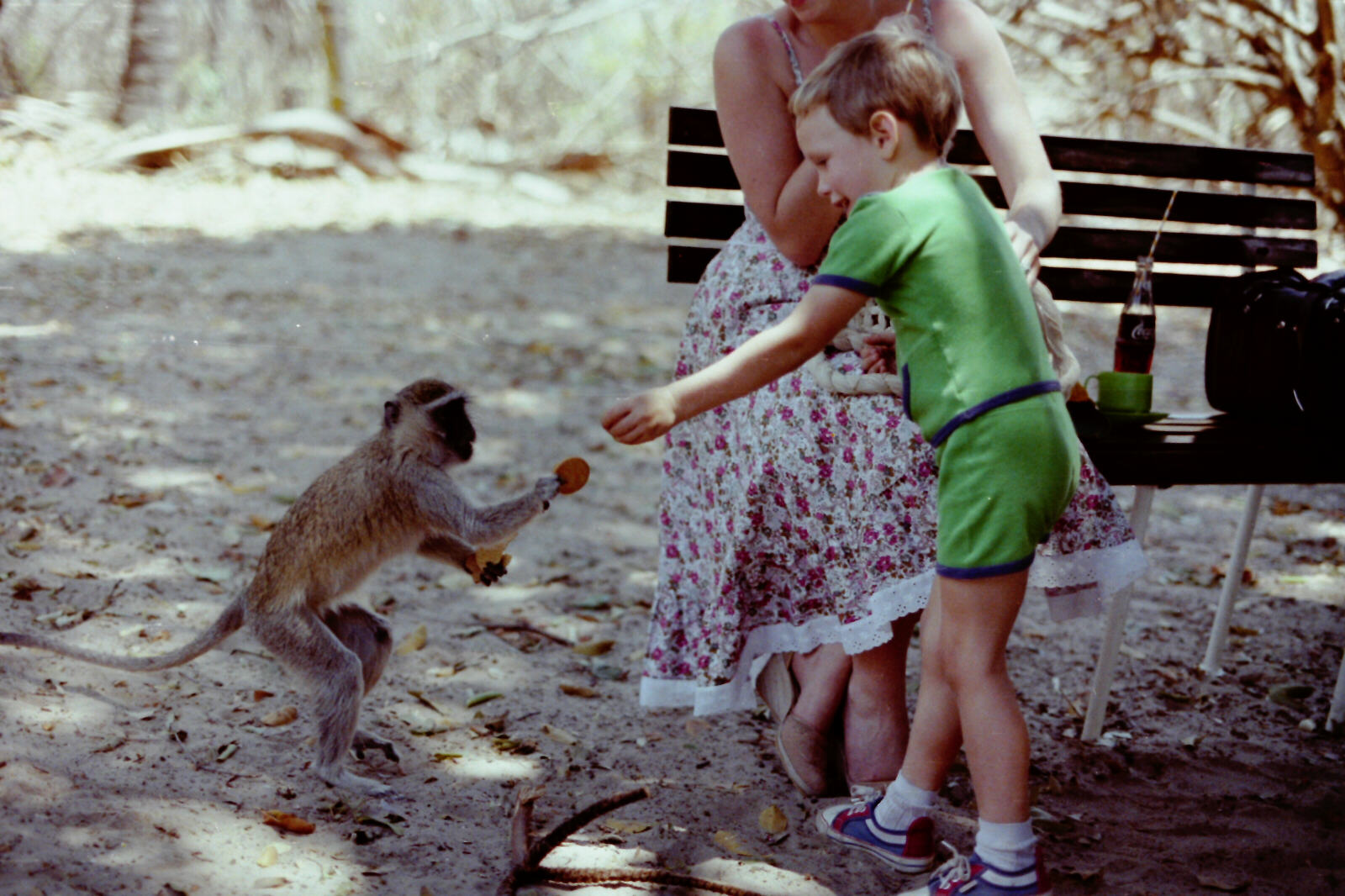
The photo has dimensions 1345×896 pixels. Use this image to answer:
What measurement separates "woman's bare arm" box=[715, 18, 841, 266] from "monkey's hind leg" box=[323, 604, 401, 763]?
1368 millimetres

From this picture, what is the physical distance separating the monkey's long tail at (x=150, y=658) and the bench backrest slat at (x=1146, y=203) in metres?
1.50

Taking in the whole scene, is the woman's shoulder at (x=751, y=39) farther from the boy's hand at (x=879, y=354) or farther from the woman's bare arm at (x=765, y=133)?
the boy's hand at (x=879, y=354)

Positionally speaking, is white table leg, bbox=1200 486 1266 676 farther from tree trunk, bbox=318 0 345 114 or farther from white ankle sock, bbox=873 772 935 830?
tree trunk, bbox=318 0 345 114

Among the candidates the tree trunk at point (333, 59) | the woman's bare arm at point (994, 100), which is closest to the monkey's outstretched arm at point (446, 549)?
the woman's bare arm at point (994, 100)

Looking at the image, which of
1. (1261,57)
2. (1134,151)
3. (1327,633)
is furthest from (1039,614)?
(1261,57)

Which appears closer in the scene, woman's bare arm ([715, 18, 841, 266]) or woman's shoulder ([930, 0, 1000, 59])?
woman's bare arm ([715, 18, 841, 266])

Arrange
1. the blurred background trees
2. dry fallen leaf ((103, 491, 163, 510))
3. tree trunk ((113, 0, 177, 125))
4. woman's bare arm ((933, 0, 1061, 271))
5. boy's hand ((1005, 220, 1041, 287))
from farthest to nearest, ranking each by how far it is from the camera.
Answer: tree trunk ((113, 0, 177, 125)) → the blurred background trees → dry fallen leaf ((103, 491, 163, 510)) → woman's bare arm ((933, 0, 1061, 271)) → boy's hand ((1005, 220, 1041, 287))

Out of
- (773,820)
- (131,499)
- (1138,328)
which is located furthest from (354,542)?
(1138,328)

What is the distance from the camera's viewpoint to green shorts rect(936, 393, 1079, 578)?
216 cm

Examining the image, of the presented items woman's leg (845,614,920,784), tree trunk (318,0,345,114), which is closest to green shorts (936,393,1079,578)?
woman's leg (845,614,920,784)

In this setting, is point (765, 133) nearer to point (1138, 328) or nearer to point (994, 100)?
point (994, 100)

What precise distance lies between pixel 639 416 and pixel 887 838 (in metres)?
1.06

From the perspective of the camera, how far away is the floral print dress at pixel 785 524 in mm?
2645

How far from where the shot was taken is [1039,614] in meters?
4.23
